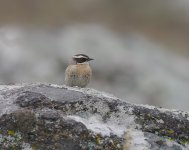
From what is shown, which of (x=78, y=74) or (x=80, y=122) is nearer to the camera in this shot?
(x=80, y=122)

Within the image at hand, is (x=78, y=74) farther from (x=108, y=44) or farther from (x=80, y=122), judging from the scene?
(x=108, y=44)

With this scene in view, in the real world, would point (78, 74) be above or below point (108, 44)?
below

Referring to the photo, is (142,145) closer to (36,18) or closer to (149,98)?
(149,98)

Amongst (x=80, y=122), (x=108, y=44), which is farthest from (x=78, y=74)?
(x=108, y=44)

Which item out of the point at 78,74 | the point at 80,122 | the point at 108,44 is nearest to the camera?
the point at 80,122

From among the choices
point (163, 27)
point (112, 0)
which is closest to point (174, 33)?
point (163, 27)

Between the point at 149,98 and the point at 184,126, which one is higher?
the point at 149,98
